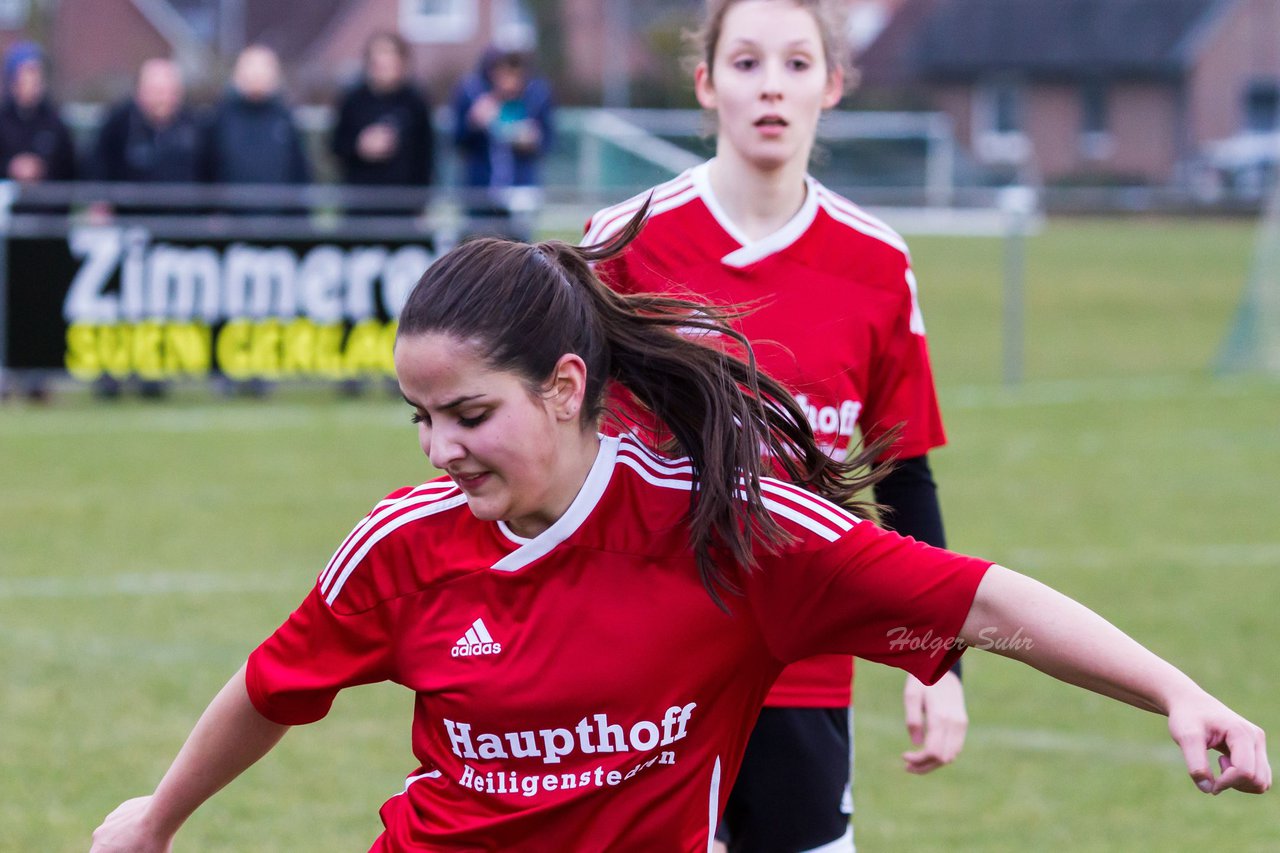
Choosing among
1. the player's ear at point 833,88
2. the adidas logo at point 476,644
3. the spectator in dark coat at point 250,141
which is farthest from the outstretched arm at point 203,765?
the spectator in dark coat at point 250,141

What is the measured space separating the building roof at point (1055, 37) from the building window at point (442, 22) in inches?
509

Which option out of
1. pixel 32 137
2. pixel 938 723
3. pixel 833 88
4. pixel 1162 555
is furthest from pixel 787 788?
pixel 32 137

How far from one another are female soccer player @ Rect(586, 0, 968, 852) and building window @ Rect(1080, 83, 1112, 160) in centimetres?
5199

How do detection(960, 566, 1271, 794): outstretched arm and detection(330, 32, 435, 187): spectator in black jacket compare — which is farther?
detection(330, 32, 435, 187): spectator in black jacket

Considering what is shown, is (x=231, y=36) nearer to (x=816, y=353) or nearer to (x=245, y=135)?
(x=245, y=135)

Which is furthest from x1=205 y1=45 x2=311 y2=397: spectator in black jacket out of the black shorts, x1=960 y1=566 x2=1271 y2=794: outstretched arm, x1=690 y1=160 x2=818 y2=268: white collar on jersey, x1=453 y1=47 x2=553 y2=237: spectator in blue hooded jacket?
x1=960 y1=566 x2=1271 y2=794: outstretched arm

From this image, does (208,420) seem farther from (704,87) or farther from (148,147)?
(704,87)

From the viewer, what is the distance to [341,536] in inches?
344

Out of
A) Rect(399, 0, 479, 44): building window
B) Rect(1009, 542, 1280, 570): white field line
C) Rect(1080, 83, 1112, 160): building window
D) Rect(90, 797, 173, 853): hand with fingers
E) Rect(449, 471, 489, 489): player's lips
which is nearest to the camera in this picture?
Rect(449, 471, 489, 489): player's lips

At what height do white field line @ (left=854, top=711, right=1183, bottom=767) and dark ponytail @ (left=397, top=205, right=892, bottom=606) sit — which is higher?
dark ponytail @ (left=397, top=205, right=892, bottom=606)

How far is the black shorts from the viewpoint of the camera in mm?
3482

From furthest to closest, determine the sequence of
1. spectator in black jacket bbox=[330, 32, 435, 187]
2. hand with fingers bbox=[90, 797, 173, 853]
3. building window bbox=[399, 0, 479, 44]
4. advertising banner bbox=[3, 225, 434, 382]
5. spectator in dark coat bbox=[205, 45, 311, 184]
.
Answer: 1. building window bbox=[399, 0, 479, 44]
2. spectator in dark coat bbox=[205, 45, 311, 184]
3. spectator in black jacket bbox=[330, 32, 435, 187]
4. advertising banner bbox=[3, 225, 434, 382]
5. hand with fingers bbox=[90, 797, 173, 853]

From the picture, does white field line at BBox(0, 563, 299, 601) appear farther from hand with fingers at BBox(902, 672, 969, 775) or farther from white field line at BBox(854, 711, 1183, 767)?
hand with fingers at BBox(902, 672, 969, 775)

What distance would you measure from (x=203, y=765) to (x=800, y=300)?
1.45 m
